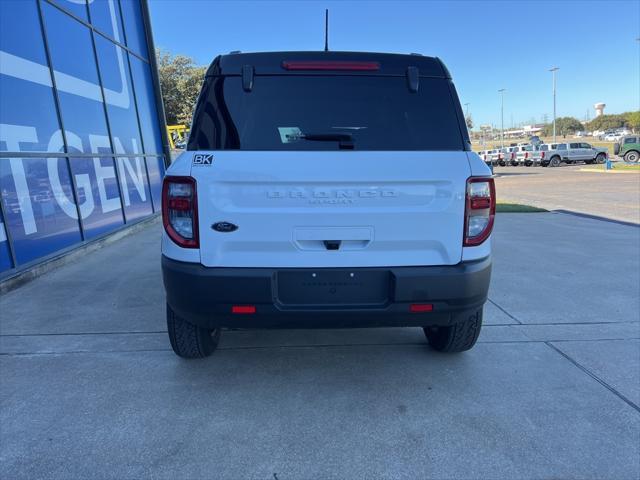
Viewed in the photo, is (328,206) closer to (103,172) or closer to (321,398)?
(321,398)

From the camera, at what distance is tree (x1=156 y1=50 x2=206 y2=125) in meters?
31.4

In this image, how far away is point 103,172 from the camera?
844cm

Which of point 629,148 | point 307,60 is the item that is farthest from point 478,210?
point 629,148

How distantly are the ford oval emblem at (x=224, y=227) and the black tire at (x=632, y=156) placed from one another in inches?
1492

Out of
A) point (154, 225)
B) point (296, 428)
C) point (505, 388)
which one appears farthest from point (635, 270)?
point (154, 225)

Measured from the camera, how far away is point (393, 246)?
8.34ft

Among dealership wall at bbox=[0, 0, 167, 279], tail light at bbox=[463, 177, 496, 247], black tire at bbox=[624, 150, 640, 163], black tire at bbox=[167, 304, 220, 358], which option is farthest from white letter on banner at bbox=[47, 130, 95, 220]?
black tire at bbox=[624, 150, 640, 163]

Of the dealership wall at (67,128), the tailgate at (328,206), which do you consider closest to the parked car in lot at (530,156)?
the dealership wall at (67,128)

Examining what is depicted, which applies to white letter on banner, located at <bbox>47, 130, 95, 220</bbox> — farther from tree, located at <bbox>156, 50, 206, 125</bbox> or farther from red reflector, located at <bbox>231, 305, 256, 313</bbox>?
tree, located at <bbox>156, 50, 206, 125</bbox>

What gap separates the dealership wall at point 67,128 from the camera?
19.6 ft

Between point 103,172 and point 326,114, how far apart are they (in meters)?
7.09

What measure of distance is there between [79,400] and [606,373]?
11.7 feet

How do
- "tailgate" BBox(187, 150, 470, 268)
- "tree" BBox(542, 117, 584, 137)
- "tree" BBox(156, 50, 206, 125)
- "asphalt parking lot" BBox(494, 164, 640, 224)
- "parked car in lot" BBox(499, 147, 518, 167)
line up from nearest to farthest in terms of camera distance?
"tailgate" BBox(187, 150, 470, 268), "asphalt parking lot" BBox(494, 164, 640, 224), "tree" BBox(156, 50, 206, 125), "parked car in lot" BBox(499, 147, 518, 167), "tree" BBox(542, 117, 584, 137)

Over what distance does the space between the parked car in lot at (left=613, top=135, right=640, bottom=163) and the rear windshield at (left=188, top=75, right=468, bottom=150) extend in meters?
36.5
